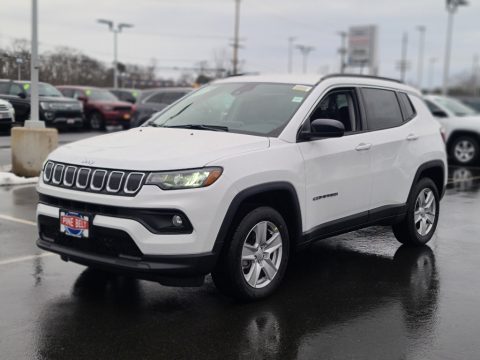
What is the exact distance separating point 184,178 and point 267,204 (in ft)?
3.12

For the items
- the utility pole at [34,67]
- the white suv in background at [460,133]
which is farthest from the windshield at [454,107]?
the utility pole at [34,67]

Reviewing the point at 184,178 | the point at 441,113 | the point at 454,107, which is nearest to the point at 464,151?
the point at 441,113

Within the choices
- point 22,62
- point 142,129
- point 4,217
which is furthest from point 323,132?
point 22,62

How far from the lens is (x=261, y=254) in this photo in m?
4.82

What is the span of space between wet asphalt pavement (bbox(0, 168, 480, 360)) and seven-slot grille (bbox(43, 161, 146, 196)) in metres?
0.94

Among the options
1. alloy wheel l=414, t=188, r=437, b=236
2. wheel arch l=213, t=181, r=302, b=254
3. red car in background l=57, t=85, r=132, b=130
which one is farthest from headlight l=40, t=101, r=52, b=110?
wheel arch l=213, t=181, r=302, b=254

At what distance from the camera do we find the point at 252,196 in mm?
4633

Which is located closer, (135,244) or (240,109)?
(135,244)

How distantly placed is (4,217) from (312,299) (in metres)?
4.58

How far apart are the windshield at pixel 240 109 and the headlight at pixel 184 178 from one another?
0.93m

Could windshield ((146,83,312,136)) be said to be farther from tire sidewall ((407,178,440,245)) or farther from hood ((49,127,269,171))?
tire sidewall ((407,178,440,245))

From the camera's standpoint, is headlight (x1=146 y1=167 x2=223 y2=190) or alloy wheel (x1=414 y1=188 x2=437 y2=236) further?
alloy wheel (x1=414 y1=188 x2=437 y2=236)

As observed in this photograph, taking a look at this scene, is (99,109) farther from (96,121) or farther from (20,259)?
(20,259)

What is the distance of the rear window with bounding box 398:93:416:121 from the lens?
672 cm
